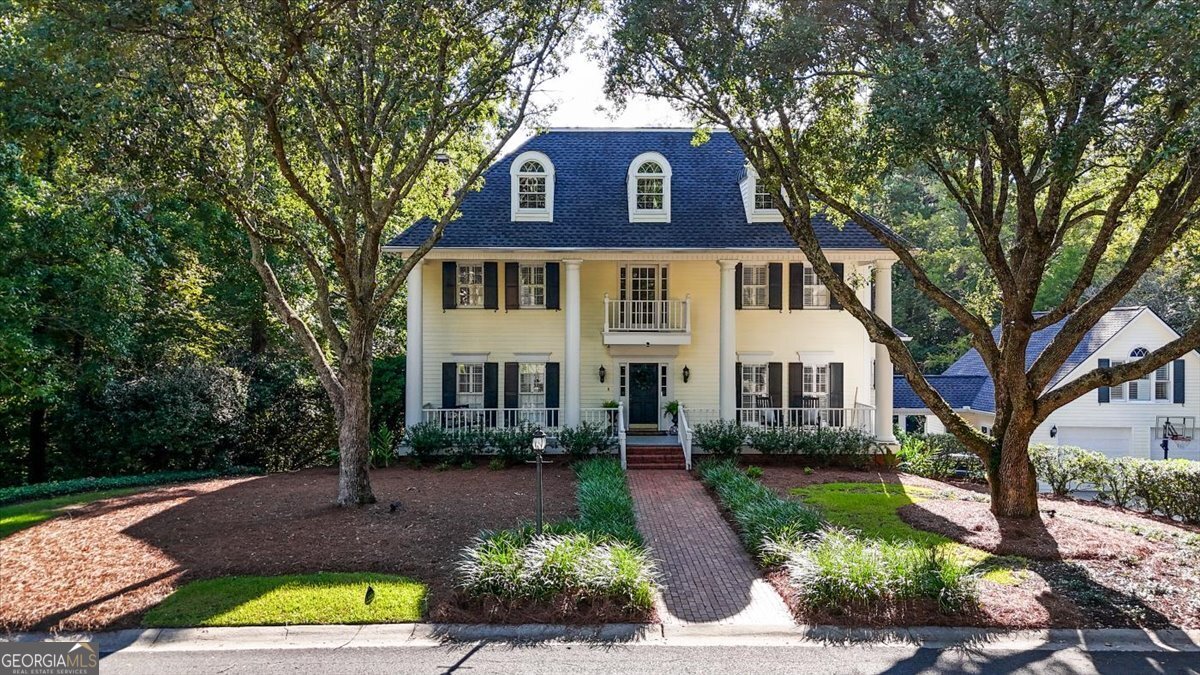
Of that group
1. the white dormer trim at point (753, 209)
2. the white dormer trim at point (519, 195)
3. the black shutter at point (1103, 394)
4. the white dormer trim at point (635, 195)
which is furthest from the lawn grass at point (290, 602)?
the black shutter at point (1103, 394)

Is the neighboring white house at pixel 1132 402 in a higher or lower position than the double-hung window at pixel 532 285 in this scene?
lower

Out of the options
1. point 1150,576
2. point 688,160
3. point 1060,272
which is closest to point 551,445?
point 688,160

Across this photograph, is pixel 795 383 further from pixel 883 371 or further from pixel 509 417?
pixel 509 417

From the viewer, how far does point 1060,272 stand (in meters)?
27.2

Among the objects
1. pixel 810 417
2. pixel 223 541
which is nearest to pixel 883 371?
pixel 810 417

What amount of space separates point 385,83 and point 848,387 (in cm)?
1421

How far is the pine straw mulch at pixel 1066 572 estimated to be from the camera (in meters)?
6.91

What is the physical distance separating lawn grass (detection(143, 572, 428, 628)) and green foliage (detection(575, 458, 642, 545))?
2603 millimetres

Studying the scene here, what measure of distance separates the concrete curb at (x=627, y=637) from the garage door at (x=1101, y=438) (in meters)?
17.8

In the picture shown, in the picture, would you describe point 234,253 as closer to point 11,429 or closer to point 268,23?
point 11,429

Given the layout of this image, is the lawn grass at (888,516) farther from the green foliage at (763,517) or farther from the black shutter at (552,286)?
the black shutter at (552,286)

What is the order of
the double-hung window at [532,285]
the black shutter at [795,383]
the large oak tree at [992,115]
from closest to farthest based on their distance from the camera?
the large oak tree at [992,115] → the double-hung window at [532,285] → the black shutter at [795,383]

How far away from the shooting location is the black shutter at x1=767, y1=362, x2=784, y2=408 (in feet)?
58.6

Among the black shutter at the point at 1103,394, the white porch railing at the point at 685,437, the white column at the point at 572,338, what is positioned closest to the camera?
the white porch railing at the point at 685,437
